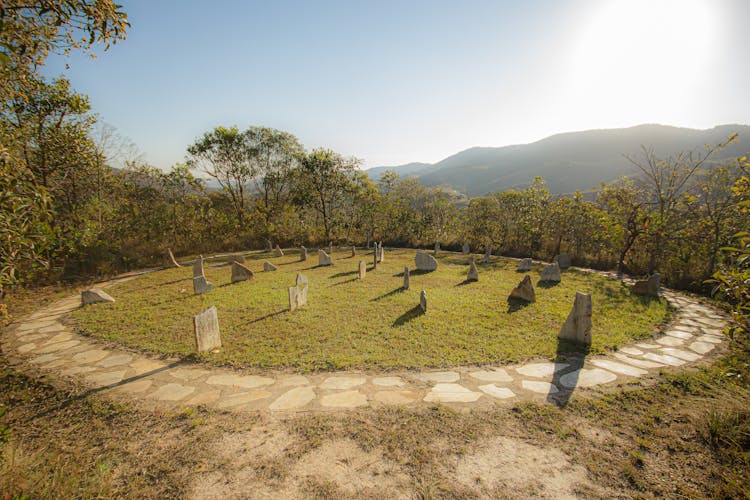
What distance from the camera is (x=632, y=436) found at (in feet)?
9.05

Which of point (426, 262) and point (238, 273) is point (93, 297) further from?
point (426, 262)

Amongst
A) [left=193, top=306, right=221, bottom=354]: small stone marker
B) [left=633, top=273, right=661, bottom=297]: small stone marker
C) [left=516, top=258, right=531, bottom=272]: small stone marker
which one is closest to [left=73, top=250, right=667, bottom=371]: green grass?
[left=193, top=306, right=221, bottom=354]: small stone marker

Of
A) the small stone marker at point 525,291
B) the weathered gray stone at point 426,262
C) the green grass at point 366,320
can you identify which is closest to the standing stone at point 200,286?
the green grass at point 366,320

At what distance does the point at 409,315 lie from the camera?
610 centimetres

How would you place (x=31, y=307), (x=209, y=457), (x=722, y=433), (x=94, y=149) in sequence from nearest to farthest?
(x=209, y=457)
(x=722, y=433)
(x=31, y=307)
(x=94, y=149)

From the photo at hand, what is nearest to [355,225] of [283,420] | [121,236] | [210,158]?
[210,158]

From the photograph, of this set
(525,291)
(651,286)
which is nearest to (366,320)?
(525,291)

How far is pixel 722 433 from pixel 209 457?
5046 millimetres

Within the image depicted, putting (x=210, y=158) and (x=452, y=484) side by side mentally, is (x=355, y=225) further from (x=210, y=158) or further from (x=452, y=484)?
(x=452, y=484)

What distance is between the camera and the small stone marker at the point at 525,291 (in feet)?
22.7

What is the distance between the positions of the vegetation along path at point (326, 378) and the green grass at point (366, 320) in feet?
0.91

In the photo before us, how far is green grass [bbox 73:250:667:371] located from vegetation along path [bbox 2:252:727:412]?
0.28 meters

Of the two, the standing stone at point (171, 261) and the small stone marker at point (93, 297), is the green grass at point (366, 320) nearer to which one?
the small stone marker at point (93, 297)

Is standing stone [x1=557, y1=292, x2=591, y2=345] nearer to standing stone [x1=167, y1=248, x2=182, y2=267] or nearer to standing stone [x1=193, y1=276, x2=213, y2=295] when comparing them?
standing stone [x1=193, y1=276, x2=213, y2=295]
